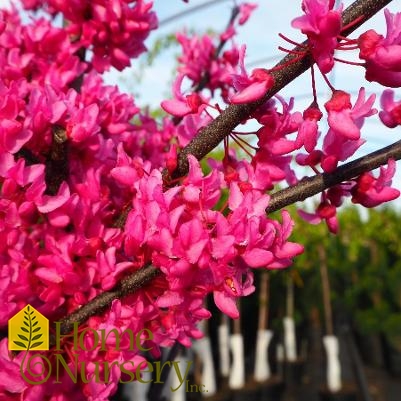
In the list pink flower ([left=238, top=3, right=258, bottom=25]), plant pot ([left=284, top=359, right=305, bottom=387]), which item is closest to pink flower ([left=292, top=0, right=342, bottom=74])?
pink flower ([left=238, top=3, right=258, bottom=25])

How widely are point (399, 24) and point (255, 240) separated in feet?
1.46

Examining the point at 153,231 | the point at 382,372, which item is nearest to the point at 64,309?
the point at 153,231

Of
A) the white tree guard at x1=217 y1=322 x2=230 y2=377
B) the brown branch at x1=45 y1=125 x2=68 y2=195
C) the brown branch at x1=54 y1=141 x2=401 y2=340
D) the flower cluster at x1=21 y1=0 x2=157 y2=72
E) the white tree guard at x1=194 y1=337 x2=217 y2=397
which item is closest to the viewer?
the brown branch at x1=54 y1=141 x2=401 y2=340

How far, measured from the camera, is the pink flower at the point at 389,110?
1174 mm

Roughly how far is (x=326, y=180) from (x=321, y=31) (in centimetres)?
30

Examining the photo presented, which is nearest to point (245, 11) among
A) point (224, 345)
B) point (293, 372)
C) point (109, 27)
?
point (109, 27)

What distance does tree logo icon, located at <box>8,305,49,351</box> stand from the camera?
1.34 metres

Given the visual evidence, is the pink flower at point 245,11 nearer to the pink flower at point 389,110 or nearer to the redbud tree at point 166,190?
the redbud tree at point 166,190

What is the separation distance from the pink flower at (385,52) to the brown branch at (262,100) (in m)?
0.03

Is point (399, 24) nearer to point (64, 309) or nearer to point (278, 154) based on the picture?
point (278, 154)

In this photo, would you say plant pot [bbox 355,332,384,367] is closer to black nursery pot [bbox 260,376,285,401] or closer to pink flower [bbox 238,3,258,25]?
black nursery pot [bbox 260,376,285,401]

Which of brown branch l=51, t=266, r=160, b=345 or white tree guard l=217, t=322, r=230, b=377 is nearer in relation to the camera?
brown branch l=51, t=266, r=160, b=345

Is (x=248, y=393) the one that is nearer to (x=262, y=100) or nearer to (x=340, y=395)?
(x=340, y=395)

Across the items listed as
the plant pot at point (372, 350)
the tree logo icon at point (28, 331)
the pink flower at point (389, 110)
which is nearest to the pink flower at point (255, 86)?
the pink flower at point (389, 110)
